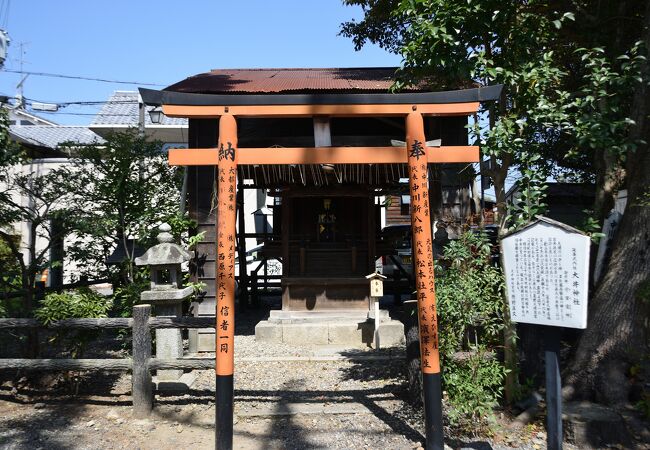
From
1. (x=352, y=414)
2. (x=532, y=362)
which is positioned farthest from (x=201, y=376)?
(x=532, y=362)

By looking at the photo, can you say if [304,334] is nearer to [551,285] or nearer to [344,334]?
[344,334]

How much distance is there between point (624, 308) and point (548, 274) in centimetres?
236

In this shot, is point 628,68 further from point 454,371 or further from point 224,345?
point 224,345

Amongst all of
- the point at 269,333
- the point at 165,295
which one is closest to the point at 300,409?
the point at 165,295

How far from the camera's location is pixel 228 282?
4520mm

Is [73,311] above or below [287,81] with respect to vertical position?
below

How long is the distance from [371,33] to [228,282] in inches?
316

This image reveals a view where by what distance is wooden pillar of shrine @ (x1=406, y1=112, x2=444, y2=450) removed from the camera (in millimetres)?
4371

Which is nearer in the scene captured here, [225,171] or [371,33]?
[225,171]

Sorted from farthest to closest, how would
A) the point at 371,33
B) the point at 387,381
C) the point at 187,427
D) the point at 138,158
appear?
the point at 371,33 < the point at 138,158 < the point at 387,381 < the point at 187,427

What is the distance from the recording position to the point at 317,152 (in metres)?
4.86

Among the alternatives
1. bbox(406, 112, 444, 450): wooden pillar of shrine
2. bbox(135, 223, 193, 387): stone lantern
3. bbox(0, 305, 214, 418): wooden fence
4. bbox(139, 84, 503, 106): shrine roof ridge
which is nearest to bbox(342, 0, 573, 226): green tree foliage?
bbox(139, 84, 503, 106): shrine roof ridge

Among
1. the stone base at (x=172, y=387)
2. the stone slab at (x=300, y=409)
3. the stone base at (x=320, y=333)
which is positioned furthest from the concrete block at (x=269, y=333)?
the stone slab at (x=300, y=409)

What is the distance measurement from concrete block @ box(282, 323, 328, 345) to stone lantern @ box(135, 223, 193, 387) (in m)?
2.51
